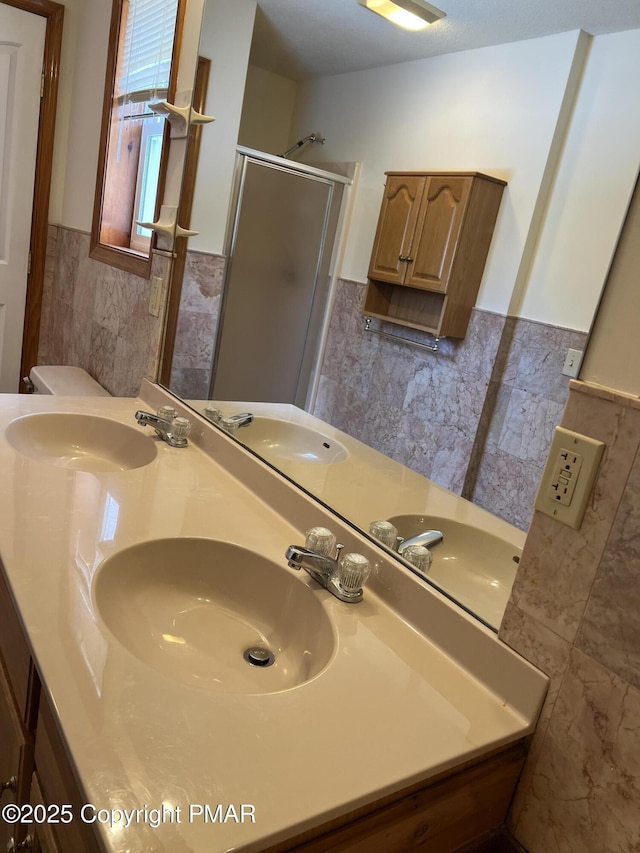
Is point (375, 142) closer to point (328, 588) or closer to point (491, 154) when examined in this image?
point (491, 154)

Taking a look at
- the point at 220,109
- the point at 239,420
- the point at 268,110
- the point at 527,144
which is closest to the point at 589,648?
the point at 527,144

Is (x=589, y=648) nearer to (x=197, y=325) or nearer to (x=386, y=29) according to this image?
(x=386, y=29)

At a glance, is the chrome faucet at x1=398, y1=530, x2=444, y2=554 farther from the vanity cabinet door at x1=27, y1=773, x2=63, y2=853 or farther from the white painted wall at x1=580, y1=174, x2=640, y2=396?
the vanity cabinet door at x1=27, y1=773, x2=63, y2=853

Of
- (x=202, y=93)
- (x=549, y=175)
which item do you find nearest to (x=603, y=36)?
(x=549, y=175)

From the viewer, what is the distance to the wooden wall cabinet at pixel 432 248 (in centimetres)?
96

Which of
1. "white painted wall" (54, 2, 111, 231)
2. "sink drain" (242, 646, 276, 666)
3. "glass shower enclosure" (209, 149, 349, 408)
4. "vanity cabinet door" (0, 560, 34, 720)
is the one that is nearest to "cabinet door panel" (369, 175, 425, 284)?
"glass shower enclosure" (209, 149, 349, 408)

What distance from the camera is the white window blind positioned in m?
1.89

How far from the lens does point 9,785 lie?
0.91 meters

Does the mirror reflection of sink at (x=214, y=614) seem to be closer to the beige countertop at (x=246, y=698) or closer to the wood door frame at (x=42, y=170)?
the beige countertop at (x=246, y=698)

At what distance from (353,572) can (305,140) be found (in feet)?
3.02

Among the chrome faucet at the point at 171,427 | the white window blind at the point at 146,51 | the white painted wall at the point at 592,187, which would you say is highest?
the white window blind at the point at 146,51

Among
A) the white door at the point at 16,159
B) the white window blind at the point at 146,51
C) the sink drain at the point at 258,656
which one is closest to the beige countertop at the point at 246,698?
the sink drain at the point at 258,656

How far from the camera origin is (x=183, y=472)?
1416mm

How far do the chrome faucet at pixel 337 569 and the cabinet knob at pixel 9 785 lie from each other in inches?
19.8
